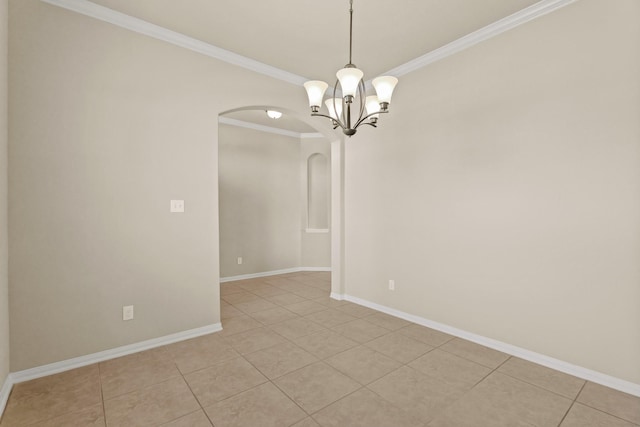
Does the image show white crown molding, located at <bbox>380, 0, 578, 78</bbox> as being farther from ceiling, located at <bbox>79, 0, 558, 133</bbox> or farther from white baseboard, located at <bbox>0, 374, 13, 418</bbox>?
white baseboard, located at <bbox>0, 374, 13, 418</bbox>

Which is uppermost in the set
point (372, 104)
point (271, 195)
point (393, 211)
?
point (372, 104)

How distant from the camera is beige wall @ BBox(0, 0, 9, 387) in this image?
6.56 feet

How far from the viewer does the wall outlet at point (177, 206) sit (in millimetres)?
2877

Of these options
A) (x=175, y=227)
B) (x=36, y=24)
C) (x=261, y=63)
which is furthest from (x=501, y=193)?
(x=36, y=24)

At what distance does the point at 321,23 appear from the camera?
2.65 metres

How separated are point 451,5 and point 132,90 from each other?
279cm

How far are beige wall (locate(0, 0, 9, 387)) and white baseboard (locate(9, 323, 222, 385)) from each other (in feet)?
0.50

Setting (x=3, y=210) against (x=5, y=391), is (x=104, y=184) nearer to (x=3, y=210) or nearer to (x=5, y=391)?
(x=3, y=210)

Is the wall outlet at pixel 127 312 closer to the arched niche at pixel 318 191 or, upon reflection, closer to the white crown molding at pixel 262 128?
the white crown molding at pixel 262 128

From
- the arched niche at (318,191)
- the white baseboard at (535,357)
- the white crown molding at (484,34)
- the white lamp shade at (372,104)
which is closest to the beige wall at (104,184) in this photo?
the white lamp shade at (372,104)

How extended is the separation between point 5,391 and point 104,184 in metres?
1.54

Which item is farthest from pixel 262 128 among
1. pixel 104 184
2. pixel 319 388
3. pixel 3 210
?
pixel 319 388

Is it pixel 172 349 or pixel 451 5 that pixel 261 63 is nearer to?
pixel 451 5

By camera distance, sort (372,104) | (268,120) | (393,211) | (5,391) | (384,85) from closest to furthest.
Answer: (5,391)
(384,85)
(372,104)
(393,211)
(268,120)
